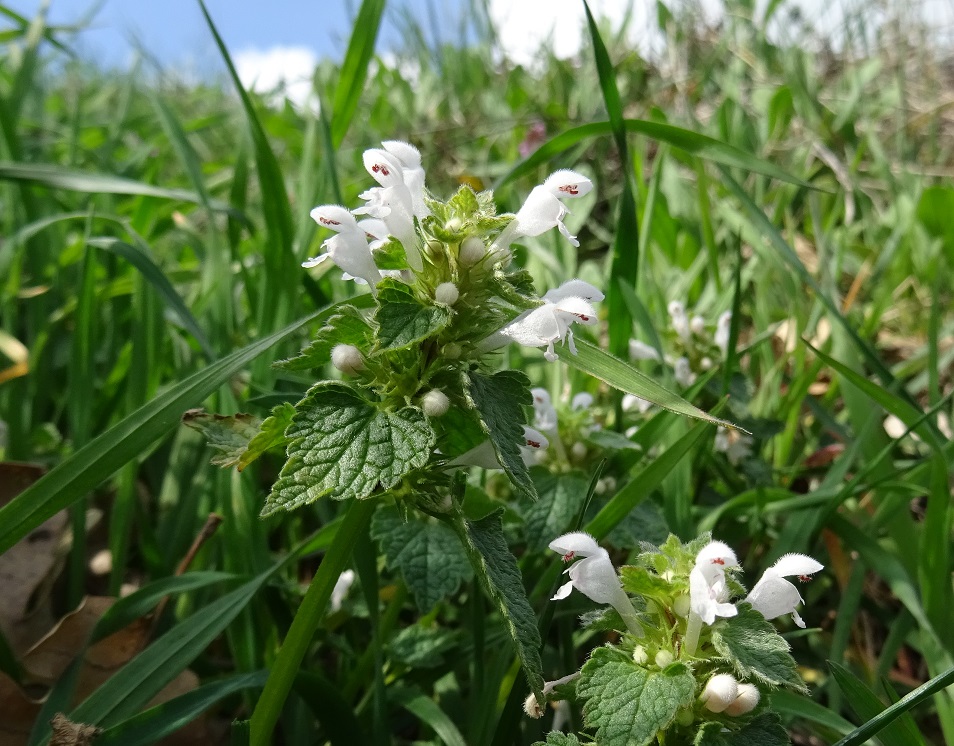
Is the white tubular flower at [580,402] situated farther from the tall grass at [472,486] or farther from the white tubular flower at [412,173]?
the white tubular flower at [412,173]

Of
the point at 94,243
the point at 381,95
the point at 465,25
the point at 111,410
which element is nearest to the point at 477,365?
the point at 94,243

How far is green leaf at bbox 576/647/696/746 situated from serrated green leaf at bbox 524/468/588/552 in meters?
0.30

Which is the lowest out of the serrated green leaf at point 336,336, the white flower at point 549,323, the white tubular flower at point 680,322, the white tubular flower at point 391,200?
the white tubular flower at point 680,322

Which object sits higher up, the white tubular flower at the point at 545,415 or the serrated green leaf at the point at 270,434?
the serrated green leaf at the point at 270,434

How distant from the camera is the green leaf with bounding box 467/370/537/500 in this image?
0.68 metres

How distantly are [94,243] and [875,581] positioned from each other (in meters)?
1.54

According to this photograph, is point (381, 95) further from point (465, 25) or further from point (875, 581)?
point (875, 581)

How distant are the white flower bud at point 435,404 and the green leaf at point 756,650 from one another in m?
0.33

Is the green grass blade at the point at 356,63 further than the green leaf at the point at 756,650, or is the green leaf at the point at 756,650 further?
the green grass blade at the point at 356,63

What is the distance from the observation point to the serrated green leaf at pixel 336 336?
30.6 inches

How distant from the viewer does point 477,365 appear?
2.56 ft

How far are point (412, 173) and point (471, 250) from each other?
0.35ft

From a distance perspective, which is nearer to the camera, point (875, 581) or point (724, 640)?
point (724, 640)

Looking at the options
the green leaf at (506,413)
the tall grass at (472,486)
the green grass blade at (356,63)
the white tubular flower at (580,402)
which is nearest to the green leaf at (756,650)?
the tall grass at (472,486)
